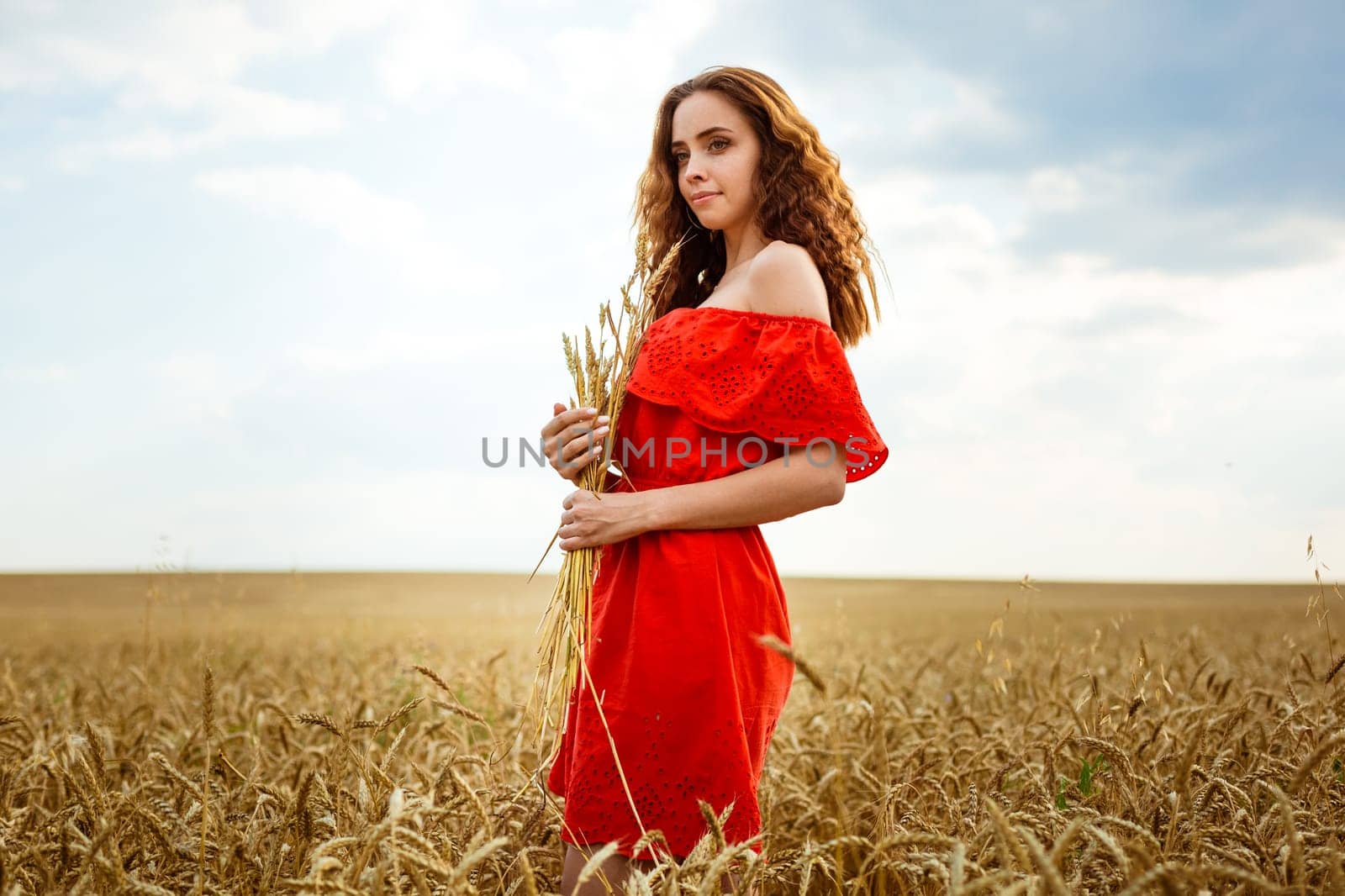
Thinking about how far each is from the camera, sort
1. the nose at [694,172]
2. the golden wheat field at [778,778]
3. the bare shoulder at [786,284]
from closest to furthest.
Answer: the golden wheat field at [778,778] → the bare shoulder at [786,284] → the nose at [694,172]

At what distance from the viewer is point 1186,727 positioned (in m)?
3.33

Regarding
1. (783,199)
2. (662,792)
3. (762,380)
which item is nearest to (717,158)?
(783,199)

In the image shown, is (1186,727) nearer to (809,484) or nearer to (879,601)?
(809,484)

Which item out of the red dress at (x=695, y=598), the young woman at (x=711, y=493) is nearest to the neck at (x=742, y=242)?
the young woman at (x=711, y=493)

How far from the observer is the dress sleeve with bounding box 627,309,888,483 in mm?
2109

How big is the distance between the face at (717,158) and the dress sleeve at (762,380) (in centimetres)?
36

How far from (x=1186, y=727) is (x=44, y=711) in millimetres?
5124

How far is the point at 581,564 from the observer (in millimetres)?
2248

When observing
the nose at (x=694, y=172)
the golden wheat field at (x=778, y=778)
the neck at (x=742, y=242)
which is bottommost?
the golden wheat field at (x=778, y=778)

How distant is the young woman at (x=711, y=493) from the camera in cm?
199

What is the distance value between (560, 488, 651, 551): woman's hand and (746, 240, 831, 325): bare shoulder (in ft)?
1.79

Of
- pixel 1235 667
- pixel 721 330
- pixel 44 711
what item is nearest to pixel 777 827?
pixel 721 330

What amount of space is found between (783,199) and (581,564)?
1046 mm

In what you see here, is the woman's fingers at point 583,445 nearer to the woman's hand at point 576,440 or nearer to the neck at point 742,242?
the woman's hand at point 576,440
